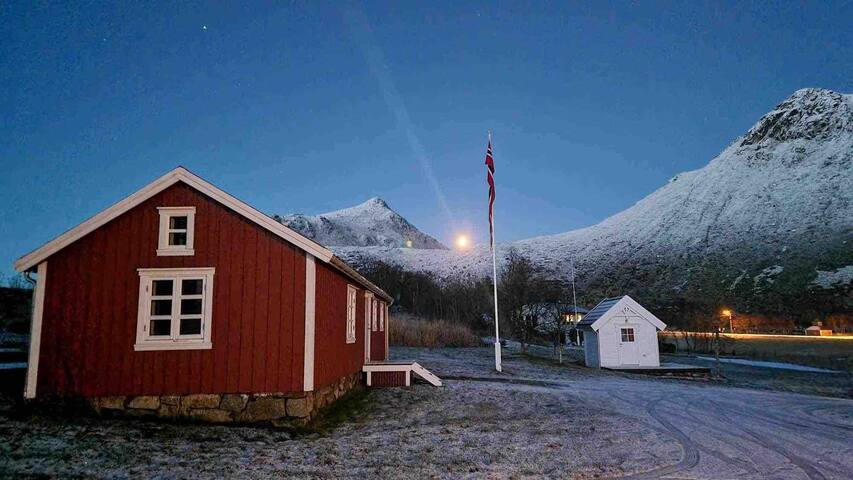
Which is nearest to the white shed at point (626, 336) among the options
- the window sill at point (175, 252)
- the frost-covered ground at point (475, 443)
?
the frost-covered ground at point (475, 443)

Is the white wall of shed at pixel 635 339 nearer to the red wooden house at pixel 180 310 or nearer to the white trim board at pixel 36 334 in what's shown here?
the red wooden house at pixel 180 310

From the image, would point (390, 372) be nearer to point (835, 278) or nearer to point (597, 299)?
point (597, 299)

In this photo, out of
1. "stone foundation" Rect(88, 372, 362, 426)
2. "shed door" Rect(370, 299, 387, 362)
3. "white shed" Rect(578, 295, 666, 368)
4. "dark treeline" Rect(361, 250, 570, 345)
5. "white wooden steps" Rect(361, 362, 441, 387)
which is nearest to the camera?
"stone foundation" Rect(88, 372, 362, 426)

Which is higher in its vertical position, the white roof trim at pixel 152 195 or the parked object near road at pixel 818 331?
the white roof trim at pixel 152 195

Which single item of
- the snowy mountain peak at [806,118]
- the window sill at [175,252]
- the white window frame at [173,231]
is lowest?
the window sill at [175,252]

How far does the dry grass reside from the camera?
36.1 meters

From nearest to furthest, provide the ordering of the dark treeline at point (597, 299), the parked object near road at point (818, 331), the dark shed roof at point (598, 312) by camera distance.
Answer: the dark shed roof at point (598, 312) → the dark treeline at point (597, 299) → the parked object near road at point (818, 331)

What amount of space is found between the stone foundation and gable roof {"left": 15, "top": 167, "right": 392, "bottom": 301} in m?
3.12

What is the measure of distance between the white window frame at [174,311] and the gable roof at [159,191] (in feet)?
4.63

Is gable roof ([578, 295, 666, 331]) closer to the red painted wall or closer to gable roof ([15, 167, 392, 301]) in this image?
gable roof ([15, 167, 392, 301])

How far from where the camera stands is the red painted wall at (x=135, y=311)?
34.2ft

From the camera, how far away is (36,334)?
10477 mm

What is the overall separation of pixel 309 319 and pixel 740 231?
3794 inches

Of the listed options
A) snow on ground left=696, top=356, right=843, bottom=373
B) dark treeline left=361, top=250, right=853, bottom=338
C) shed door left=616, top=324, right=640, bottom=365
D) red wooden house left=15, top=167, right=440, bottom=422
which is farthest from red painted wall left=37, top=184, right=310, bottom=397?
snow on ground left=696, top=356, right=843, bottom=373
